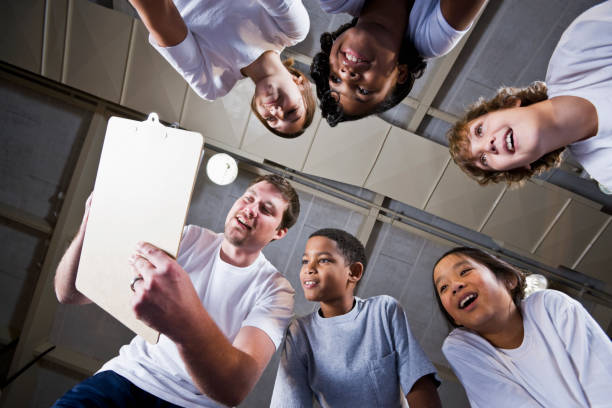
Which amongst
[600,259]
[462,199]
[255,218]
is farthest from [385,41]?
[600,259]

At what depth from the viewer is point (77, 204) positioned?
181 inches

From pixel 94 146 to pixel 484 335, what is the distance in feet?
16.4

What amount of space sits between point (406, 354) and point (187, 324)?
1.60 metres

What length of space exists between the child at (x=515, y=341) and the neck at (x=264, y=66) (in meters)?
1.98

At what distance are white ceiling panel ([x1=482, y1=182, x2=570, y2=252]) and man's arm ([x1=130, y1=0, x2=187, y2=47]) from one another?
418cm

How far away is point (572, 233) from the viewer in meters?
4.38

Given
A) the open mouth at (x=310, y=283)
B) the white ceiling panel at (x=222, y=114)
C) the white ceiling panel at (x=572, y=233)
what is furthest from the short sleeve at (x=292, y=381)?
the white ceiling panel at (x=572, y=233)

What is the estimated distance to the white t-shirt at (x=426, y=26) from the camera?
1.95m

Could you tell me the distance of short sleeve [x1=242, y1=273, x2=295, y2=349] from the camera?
222 cm

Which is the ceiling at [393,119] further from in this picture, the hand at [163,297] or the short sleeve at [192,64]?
the hand at [163,297]

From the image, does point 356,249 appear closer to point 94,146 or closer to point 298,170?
point 298,170

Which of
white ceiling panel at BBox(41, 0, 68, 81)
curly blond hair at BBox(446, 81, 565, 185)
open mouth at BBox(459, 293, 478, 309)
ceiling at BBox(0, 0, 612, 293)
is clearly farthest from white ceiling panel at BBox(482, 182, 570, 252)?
white ceiling panel at BBox(41, 0, 68, 81)

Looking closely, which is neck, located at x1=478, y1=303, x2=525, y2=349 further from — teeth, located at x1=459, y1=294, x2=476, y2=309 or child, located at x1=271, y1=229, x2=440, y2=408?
child, located at x1=271, y1=229, x2=440, y2=408

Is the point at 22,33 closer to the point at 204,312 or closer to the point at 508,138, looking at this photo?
the point at 204,312
